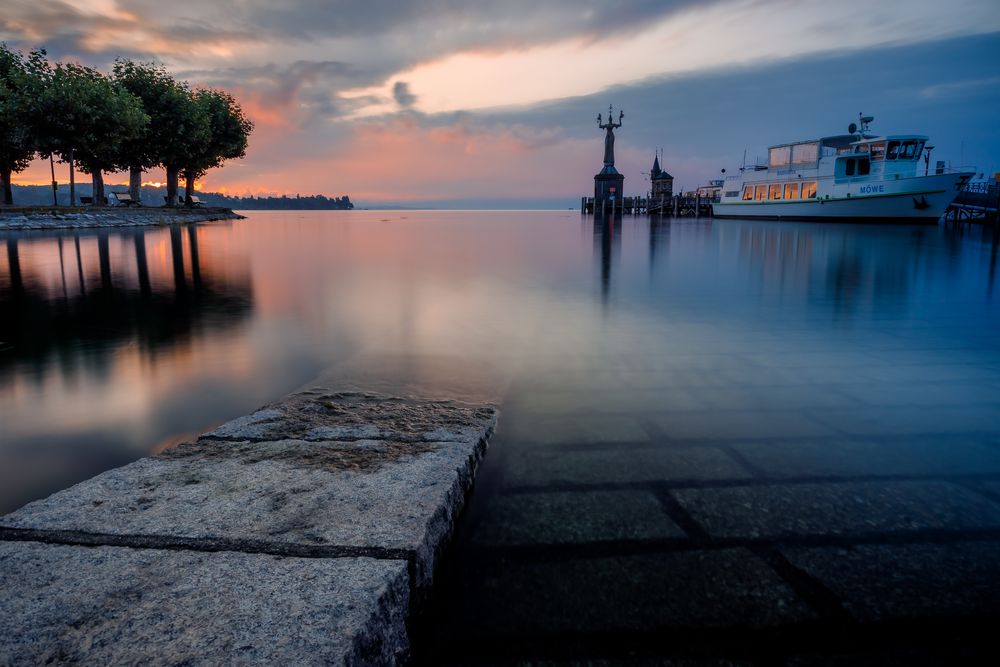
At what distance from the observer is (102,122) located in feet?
121

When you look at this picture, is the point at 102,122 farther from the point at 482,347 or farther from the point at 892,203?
the point at 892,203

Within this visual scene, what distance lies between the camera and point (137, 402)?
464cm

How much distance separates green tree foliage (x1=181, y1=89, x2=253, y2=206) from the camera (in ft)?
174

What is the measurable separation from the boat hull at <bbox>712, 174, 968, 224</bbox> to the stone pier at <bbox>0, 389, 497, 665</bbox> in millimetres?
48785

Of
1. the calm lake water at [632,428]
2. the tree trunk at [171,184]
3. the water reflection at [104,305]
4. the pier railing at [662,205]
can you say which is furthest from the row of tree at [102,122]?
the pier railing at [662,205]

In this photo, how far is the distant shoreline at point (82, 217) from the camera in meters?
33.7

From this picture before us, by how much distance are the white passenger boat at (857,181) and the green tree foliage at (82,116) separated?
2008 inches

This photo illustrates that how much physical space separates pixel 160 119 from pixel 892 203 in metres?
56.5

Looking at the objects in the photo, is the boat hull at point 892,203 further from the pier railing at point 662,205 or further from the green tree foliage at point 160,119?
the green tree foliage at point 160,119

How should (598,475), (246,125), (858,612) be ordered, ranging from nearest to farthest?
(858,612), (598,475), (246,125)

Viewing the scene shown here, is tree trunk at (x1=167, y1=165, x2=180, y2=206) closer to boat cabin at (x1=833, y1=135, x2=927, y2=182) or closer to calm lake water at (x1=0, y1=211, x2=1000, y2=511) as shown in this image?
calm lake water at (x1=0, y1=211, x2=1000, y2=511)

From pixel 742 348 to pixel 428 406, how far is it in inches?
157

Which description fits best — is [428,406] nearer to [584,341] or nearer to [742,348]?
[584,341]

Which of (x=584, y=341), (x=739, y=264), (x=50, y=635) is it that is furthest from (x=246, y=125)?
(x=50, y=635)
